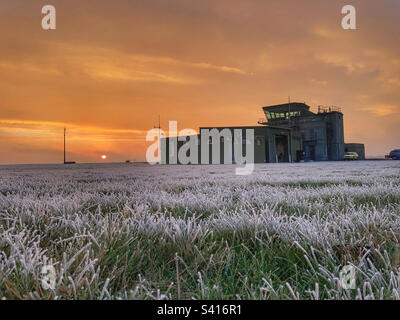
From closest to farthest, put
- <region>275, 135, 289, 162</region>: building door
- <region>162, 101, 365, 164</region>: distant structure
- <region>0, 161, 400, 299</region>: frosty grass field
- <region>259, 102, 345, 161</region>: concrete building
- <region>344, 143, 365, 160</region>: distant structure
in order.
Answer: <region>0, 161, 400, 299</region>: frosty grass field → <region>162, 101, 365, 164</region>: distant structure → <region>259, 102, 345, 161</region>: concrete building → <region>275, 135, 289, 162</region>: building door → <region>344, 143, 365, 160</region>: distant structure

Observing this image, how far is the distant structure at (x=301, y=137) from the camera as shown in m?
46.0

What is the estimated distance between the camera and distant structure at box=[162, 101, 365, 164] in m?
46.0

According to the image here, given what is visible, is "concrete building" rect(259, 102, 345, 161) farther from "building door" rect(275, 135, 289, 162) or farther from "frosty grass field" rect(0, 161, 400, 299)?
"frosty grass field" rect(0, 161, 400, 299)

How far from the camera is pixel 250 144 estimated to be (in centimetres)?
4359

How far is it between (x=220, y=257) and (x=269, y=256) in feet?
0.85

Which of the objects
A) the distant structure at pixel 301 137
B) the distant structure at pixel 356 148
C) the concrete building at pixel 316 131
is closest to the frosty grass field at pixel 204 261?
the distant structure at pixel 301 137

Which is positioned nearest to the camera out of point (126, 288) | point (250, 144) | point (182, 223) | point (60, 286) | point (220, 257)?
point (60, 286)

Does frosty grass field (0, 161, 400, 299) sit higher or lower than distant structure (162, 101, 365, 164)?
lower

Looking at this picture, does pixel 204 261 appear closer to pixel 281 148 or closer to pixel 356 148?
pixel 281 148

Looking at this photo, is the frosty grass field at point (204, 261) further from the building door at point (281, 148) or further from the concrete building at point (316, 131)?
the building door at point (281, 148)

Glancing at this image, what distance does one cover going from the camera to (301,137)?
51406 mm

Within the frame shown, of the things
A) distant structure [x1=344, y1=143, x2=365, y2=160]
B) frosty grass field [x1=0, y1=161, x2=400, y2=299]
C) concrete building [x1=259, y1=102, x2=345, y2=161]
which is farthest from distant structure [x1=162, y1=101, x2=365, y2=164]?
frosty grass field [x1=0, y1=161, x2=400, y2=299]
